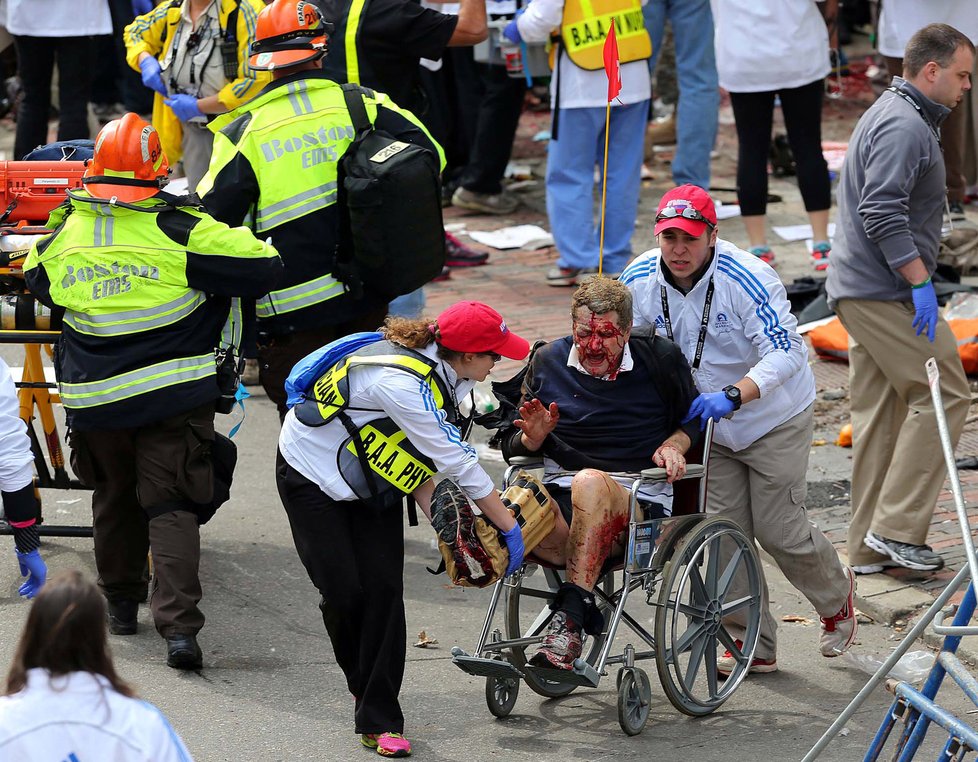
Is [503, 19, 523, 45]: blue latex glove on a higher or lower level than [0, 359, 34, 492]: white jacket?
higher

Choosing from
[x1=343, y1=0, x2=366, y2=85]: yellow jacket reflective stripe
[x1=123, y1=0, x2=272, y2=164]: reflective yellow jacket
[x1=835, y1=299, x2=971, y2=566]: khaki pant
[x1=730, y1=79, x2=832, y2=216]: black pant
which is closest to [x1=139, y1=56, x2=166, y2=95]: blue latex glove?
[x1=123, y1=0, x2=272, y2=164]: reflective yellow jacket

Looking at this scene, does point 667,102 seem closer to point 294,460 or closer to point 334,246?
point 334,246

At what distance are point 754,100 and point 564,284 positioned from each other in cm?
157

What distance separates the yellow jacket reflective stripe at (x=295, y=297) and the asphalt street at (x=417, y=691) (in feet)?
3.52

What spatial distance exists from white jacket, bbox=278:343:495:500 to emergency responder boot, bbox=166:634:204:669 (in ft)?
2.98

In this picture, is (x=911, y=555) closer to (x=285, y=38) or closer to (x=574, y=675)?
(x=574, y=675)

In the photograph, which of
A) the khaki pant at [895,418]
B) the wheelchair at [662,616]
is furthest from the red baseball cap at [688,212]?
the khaki pant at [895,418]

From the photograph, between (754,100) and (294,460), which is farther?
(754,100)

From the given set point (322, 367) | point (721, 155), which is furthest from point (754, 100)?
point (322, 367)

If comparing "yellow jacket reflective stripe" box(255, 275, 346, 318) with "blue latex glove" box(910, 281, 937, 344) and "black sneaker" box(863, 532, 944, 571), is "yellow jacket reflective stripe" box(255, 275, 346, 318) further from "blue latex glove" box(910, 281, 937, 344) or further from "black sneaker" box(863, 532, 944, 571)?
"black sneaker" box(863, 532, 944, 571)

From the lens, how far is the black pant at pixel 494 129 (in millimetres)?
10234

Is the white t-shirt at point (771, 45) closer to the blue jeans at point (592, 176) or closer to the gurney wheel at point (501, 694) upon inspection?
the blue jeans at point (592, 176)

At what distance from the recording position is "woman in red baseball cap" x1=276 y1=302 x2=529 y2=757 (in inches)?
174

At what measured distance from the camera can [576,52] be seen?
8359 mm
